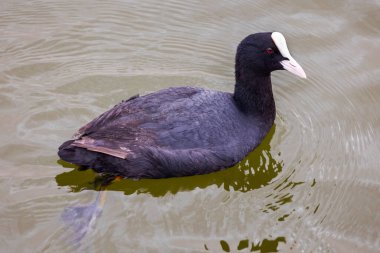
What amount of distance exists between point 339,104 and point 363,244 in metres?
1.83

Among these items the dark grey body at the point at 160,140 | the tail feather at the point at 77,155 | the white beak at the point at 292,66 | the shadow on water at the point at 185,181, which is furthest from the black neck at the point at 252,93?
the tail feather at the point at 77,155

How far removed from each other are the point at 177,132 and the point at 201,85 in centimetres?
143

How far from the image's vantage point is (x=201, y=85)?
6.46 meters

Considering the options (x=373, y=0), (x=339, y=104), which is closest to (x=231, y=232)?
(x=339, y=104)

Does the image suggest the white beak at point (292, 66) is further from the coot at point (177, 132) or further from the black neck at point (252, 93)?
the black neck at point (252, 93)

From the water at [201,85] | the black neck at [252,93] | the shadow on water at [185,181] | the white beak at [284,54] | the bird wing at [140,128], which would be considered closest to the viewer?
the water at [201,85]

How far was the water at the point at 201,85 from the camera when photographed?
4.94m

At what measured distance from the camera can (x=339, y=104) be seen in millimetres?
6375

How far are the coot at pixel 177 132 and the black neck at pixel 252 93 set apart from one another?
0.06 meters

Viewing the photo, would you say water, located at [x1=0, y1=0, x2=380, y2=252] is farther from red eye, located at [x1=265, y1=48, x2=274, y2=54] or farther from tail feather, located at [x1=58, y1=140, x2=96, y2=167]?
red eye, located at [x1=265, y1=48, x2=274, y2=54]

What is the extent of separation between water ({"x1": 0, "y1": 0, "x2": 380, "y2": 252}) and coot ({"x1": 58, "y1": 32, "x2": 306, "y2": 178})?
0.26 m

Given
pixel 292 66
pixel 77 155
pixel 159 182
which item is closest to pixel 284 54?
pixel 292 66

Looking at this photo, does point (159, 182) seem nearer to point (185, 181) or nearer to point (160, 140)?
point (185, 181)

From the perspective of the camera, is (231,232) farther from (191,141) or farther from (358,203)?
(358,203)
